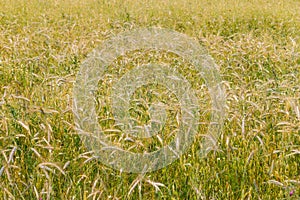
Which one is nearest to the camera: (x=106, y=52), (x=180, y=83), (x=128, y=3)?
(x=180, y=83)

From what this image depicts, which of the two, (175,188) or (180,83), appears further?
(180,83)

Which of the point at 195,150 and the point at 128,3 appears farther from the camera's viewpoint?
the point at 128,3

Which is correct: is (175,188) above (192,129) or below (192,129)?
below

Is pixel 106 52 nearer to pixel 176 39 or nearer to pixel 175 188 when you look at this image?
pixel 176 39

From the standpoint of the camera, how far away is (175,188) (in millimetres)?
1940

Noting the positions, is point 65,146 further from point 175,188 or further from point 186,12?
point 186,12

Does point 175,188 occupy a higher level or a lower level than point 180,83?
lower

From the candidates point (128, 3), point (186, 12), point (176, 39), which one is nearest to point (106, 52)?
point (176, 39)

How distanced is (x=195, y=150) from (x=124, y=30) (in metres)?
3.52

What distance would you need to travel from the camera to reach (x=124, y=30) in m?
5.43

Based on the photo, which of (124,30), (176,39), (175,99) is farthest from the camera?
(124,30)

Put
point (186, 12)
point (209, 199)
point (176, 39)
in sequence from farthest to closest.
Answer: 1. point (186, 12)
2. point (176, 39)
3. point (209, 199)

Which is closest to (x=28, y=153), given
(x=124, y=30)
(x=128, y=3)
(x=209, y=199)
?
(x=209, y=199)

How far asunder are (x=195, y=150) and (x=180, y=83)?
36.2 inches
